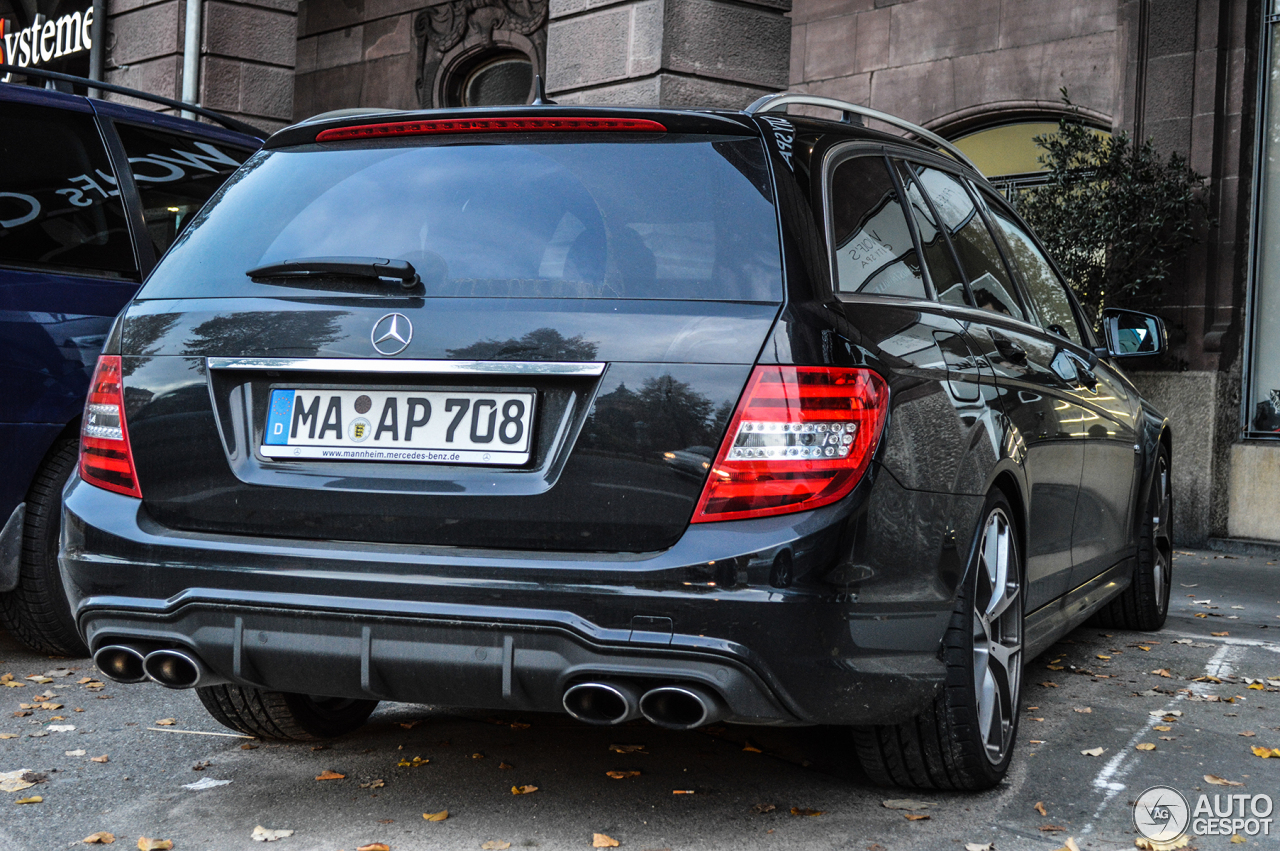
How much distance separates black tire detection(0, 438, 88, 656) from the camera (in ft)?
16.2

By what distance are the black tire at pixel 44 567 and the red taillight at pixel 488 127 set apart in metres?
2.14

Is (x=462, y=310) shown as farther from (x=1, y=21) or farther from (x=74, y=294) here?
(x=1, y=21)

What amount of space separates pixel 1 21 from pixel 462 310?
17967 millimetres

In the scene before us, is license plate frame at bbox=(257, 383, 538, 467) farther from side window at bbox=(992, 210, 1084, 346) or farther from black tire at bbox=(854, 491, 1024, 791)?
side window at bbox=(992, 210, 1084, 346)

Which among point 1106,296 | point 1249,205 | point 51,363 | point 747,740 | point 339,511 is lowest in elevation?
point 747,740

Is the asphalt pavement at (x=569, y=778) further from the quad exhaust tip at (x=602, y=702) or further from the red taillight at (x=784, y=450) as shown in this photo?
the red taillight at (x=784, y=450)

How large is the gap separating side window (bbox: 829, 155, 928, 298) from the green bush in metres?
6.97

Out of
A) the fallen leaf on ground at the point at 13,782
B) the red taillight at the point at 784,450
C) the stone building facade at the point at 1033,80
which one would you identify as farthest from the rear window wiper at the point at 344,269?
the stone building facade at the point at 1033,80

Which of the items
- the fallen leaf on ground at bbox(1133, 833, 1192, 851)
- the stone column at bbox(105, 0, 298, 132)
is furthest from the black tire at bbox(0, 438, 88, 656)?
the stone column at bbox(105, 0, 298, 132)

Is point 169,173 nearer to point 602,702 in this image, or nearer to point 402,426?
point 402,426

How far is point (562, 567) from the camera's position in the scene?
9.14ft

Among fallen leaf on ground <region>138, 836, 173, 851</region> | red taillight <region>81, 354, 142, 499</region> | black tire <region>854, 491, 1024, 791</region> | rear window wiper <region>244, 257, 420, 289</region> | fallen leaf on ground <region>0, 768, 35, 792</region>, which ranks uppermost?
rear window wiper <region>244, 257, 420, 289</region>

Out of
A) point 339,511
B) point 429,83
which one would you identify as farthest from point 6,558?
point 429,83

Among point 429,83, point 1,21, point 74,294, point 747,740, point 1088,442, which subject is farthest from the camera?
point 1,21
